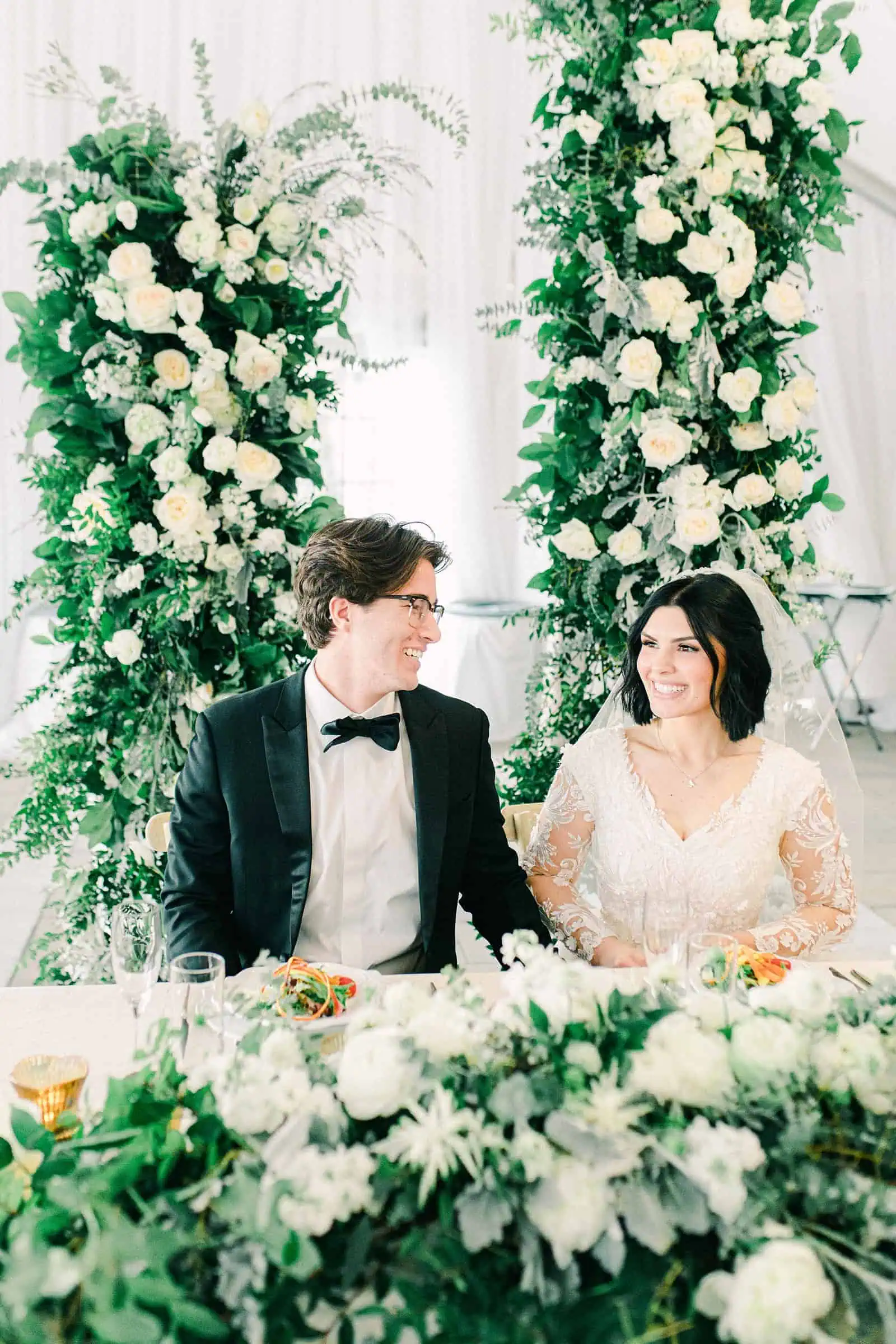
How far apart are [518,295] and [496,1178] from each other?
21.2 ft

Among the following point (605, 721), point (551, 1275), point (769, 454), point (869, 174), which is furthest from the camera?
point (869, 174)

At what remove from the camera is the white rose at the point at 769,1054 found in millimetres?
990

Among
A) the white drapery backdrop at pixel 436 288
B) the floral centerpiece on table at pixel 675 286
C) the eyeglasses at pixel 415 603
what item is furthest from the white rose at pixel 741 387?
the white drapery backdrop at pixel 436 288

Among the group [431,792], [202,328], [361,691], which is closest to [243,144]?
[202,328]

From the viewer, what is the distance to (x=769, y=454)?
10.4 feet

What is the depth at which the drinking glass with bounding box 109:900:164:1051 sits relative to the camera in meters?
1.51

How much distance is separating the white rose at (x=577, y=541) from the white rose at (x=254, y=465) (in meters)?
0.81

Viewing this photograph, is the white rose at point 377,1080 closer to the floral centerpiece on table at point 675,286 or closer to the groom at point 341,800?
the groom at point 341,800

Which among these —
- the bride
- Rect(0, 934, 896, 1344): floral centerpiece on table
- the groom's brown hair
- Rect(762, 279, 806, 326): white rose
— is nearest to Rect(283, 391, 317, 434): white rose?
the groom's brown hair

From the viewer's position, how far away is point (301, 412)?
9.27ft

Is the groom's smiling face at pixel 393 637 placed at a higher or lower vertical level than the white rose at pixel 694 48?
lower

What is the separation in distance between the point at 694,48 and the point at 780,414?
89cm

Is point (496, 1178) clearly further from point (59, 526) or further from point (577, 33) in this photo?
point (577, 33)

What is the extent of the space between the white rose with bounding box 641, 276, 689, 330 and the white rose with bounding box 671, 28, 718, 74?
0.49 metres
